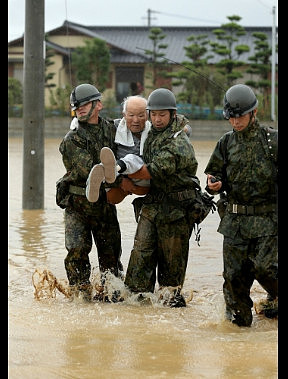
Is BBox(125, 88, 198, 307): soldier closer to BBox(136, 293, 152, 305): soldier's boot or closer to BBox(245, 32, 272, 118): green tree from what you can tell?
BBox(136, 293, 152, 305): soldier's boot

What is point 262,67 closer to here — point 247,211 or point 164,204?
point 164,204

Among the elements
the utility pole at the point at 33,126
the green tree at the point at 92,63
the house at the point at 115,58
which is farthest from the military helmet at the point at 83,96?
the house at the point at 115,58

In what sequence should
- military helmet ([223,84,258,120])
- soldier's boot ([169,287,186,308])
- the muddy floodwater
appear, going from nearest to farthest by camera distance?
the muddy floodwater < military helmet ([223,84,258,120]) < soldier's boot ([169,287,186,308])

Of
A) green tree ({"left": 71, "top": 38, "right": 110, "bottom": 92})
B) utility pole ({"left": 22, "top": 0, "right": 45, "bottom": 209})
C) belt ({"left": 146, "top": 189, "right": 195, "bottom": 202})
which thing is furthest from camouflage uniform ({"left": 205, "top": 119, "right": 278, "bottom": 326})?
green tree ({"left": 71, "top": 38, "right": 110, "bottom": 92})

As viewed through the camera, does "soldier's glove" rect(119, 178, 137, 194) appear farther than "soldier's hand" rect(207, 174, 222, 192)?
Yes

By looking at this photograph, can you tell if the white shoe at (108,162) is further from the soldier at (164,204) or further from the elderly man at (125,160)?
the soldier at (164,204)

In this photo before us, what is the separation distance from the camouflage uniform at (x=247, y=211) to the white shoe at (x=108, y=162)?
30.0 inches

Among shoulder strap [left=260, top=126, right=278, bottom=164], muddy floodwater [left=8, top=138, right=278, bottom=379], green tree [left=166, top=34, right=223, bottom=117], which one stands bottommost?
muddy floodwater [left=8, top=138, right=278, bottom=379]

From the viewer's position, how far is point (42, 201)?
15.5 m

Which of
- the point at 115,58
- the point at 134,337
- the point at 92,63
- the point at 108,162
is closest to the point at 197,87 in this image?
the point at 92,63

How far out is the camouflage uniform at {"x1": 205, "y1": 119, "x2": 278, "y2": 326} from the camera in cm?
752

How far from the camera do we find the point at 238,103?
7523mm
